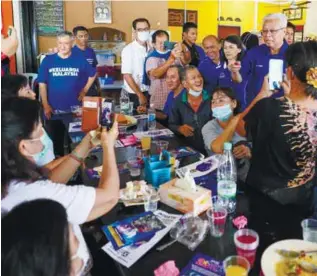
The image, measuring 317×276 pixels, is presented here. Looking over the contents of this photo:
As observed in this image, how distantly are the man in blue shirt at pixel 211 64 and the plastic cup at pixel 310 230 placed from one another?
7.46 ft

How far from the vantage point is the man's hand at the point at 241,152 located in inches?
78.7

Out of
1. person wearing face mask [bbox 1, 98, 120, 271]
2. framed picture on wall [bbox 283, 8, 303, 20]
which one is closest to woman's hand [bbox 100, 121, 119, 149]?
person wearing face mask [bbox 1, 98, 120, 271]

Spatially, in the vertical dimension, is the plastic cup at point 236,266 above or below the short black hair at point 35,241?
below

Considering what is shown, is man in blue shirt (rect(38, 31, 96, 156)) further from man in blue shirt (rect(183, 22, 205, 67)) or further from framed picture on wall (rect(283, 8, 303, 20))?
framed picture on wall (rect(283, 8, 303, 20))

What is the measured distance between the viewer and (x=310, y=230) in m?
1.22

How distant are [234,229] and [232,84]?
2071 mm

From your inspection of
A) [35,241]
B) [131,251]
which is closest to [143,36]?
[131,251]

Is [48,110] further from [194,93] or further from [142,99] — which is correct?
[194,93]

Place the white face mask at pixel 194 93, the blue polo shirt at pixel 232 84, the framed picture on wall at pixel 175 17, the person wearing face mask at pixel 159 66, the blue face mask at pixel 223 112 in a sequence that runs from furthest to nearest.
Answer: the framed picture on wall at pixel 175 17 → the person wearing face mask at pixel 159 66 → the blue polo shirt at pixel 232 84 → the white face mask at pixel 194 93 → the blue face mask at pixel 223 112

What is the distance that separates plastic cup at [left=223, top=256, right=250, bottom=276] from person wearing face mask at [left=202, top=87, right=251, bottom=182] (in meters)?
1.04

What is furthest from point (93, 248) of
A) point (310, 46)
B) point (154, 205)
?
point (310, 46)

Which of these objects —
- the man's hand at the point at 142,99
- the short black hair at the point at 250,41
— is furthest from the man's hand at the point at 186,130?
the short black hair at the point at 250,41

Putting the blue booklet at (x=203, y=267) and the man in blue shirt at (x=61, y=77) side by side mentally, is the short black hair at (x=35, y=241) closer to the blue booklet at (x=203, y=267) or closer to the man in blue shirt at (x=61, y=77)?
the blue booklet at (x=203, y=267)

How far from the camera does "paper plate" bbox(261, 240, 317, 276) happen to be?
1031mm
